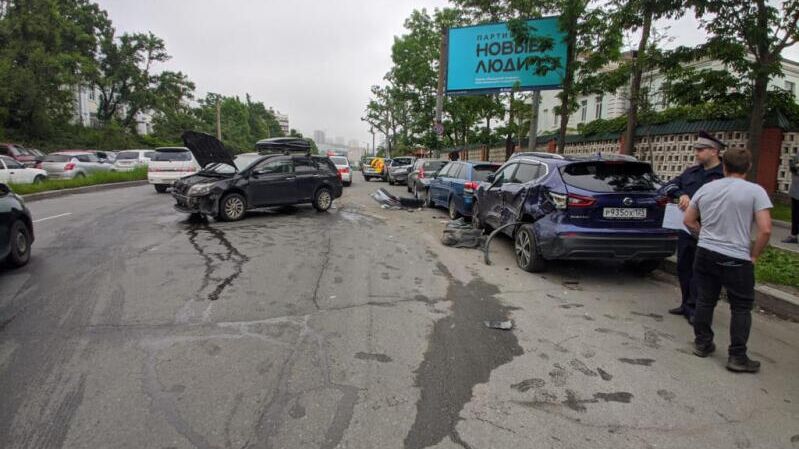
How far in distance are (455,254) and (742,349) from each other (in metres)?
4.51

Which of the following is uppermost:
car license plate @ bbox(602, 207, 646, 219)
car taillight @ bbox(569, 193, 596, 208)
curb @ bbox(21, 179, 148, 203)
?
car taillight @ bbox(569, 193, 596, 208)

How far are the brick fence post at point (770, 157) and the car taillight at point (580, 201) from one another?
26.6 ft

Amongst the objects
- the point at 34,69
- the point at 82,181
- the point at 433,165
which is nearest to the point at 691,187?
the point at 433,165

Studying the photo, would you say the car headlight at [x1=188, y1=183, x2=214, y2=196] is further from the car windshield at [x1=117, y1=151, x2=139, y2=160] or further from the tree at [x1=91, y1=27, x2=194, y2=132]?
the tree at [x1=91, y1=27, x2=194, y2=132]

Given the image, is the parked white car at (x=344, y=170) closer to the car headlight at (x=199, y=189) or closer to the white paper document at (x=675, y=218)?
the car headlight at (x=199, y=189)

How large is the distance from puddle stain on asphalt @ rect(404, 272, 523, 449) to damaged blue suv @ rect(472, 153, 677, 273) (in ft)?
4.35

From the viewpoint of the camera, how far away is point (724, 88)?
8336 millimetres

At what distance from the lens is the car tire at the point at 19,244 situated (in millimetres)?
6148

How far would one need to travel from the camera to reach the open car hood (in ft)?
37.4

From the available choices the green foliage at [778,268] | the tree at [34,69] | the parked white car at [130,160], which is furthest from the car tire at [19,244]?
the tree at [34,69]

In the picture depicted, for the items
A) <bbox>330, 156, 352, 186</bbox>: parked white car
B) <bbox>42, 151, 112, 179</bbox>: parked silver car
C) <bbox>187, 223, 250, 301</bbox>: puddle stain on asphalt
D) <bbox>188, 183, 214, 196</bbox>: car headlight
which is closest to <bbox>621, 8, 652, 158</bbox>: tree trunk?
<bbox>187, 223, 250, 301</bbox>: puddle stain on asphalt

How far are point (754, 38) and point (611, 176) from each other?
13.7 ft

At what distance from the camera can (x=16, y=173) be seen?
17.3 m

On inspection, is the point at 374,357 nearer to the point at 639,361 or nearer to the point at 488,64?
the point at 639,361
